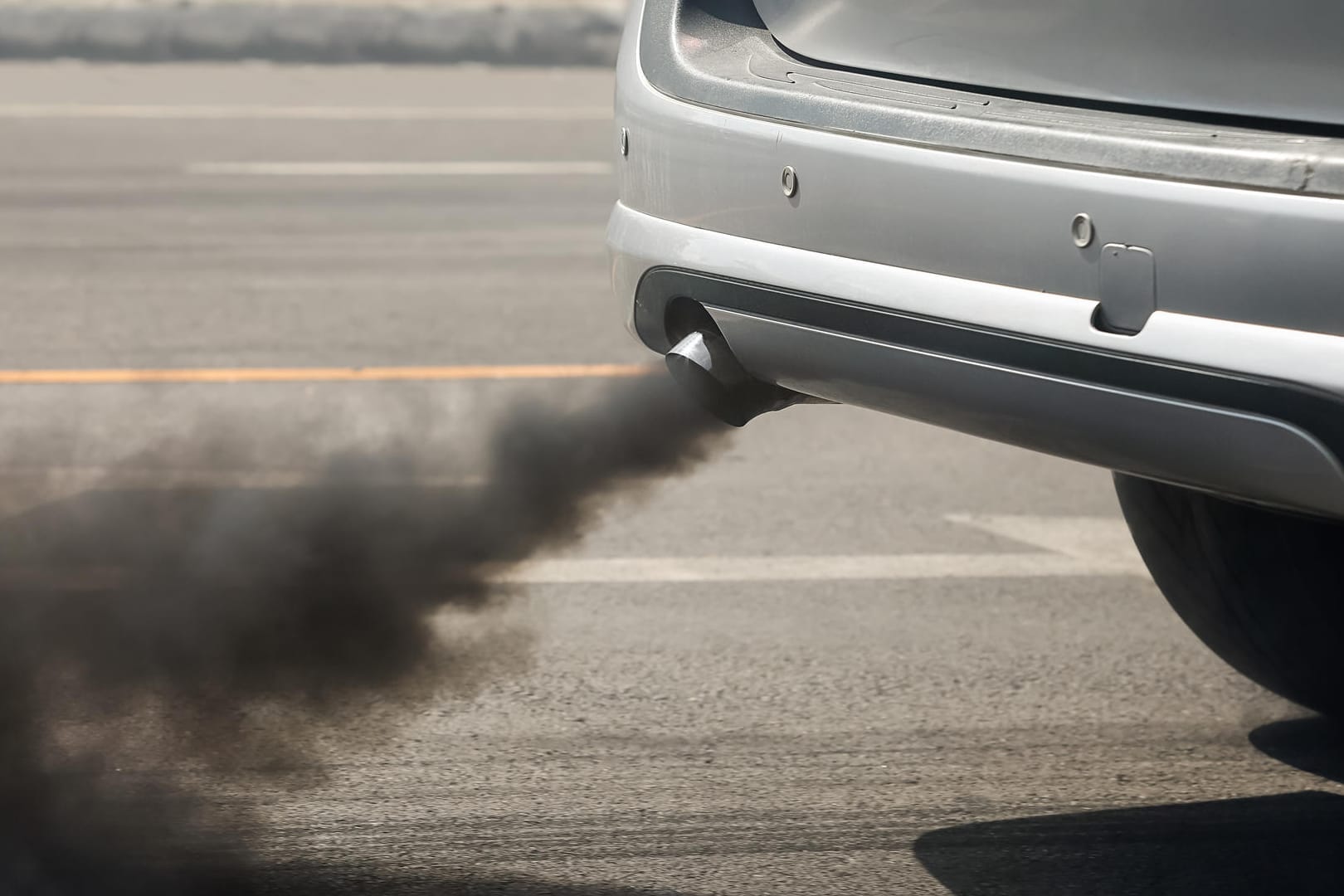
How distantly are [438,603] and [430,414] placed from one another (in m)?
1.95

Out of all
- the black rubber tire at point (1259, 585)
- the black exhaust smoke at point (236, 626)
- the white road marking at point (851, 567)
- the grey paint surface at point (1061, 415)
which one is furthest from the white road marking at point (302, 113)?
the grey paint surface at point (1061, 415)

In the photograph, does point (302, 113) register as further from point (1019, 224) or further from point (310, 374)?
point (1019, 224)

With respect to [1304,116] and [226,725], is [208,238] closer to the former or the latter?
[226,725]

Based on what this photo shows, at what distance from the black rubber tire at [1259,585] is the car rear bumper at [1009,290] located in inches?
41.4

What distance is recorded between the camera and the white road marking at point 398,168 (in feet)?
38.5

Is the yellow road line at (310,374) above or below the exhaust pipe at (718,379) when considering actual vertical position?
below

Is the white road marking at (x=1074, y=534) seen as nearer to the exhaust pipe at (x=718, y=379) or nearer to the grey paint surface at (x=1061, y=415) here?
the exhaust pipe at (x=718, y=379)

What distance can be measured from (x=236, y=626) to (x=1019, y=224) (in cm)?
213

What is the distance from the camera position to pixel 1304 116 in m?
2.27

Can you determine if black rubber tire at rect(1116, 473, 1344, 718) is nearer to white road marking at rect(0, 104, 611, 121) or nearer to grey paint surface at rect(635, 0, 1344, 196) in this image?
grey paint surface at rect(635, 0, 1344, 196)

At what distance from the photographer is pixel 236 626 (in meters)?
3.85

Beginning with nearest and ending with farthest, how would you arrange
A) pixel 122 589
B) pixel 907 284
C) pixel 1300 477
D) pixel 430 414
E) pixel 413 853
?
pixel 1300 477
pixel 907 284
pixel 413 853
pixel 122 589
pixel 430 414

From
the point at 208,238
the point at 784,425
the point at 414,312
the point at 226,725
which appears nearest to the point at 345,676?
the point at 226,725

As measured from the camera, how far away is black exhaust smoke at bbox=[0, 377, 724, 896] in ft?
10.2
